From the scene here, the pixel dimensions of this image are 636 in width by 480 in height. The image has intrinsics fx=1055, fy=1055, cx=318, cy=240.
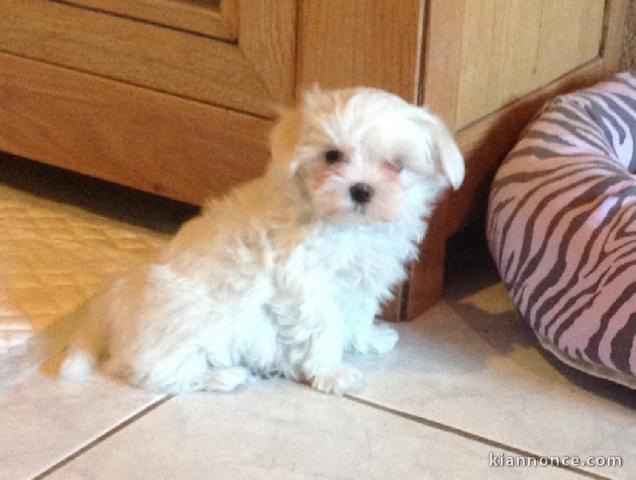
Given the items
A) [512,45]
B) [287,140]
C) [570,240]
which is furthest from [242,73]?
[570,240]

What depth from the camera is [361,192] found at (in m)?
1.14

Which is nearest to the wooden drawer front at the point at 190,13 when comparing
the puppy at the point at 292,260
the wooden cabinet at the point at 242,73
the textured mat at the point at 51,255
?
the wooden cabinet at the point at 242,73

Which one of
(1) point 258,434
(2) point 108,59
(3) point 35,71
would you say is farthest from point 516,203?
(3) point 35,71

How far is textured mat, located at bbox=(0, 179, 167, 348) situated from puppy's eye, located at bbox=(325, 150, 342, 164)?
Result: 43cm

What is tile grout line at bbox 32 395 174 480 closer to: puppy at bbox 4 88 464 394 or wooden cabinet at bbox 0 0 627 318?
puppy at bbox 4 88 464 394

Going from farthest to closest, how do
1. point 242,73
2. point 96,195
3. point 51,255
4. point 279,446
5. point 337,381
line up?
point 96,195 < point 51,255 < point 242,73 < point 337,381 < point 279,446

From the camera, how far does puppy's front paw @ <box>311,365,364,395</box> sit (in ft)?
3.99

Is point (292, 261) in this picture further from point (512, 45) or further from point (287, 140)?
point (512, 45)

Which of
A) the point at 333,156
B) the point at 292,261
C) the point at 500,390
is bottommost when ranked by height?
the point at 500,390

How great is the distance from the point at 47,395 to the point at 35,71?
1.91 ft

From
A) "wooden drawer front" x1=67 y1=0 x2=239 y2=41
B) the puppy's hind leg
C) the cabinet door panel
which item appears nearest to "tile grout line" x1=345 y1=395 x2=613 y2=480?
the puppy's hind leg

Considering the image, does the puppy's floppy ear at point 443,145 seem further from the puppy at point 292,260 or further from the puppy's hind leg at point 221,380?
the puppy's hind leg at point 221,380

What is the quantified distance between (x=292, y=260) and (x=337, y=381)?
0.50 ft

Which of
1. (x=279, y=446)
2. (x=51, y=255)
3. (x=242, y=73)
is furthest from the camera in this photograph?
(x=51, y=255)
